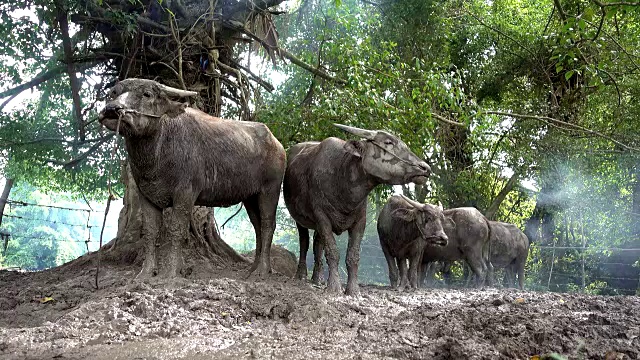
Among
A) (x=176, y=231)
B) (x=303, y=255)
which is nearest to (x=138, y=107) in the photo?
(x=176, y=231)

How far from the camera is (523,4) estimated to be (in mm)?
15750

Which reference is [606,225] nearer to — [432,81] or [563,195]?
[563,195]

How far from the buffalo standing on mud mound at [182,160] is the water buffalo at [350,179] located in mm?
553

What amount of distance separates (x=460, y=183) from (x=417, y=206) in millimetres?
6028

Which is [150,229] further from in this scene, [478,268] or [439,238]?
[478,268]

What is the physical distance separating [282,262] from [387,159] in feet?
11.9

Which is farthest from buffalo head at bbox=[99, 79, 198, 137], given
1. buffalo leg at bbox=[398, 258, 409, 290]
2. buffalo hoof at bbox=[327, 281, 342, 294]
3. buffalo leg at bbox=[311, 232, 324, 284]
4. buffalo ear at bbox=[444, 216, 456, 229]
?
buffalo ear at bbox=[444, 216, 456, 229]

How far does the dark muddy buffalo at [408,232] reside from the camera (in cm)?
897

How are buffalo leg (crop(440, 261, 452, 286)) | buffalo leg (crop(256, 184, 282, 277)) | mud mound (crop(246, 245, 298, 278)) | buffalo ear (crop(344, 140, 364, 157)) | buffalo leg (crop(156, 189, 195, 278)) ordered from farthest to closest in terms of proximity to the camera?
buffalo leg (crop(440, 261, 452, 286))
mud mound (crop(246, 245, 298, 278))
buffalo leg (crop(256, 184, 282, 277))
buffalo ear (crop(344, 140, 364, 157))
buffalo leg (crop(156, 189, 195, 278))

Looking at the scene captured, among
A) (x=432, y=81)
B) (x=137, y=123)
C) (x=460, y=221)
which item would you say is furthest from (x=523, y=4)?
(x=137, y=123)

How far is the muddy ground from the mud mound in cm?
338

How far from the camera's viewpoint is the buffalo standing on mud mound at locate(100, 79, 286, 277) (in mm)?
5441

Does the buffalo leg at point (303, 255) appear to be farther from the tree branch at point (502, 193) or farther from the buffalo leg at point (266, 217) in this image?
the tree branch at point (502, 193)

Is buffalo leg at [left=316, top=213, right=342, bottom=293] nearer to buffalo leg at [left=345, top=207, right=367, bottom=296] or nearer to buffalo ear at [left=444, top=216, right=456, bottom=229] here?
buffalo leg at [left=345, top=207, right=367, bottom=296]
